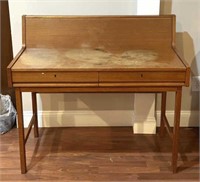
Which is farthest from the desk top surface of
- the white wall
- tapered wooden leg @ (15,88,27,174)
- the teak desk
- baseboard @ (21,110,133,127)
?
baseboard @ (21,110,133,127)

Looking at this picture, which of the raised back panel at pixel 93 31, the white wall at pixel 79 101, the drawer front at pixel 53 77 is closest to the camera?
the drawer front at pixel 53 77

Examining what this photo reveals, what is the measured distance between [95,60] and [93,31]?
357 millimetres

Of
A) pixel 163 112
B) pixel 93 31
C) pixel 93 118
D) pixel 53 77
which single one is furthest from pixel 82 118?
pixel 53 77

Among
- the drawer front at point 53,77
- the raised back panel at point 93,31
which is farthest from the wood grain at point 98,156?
the raised back panel at point 93,31

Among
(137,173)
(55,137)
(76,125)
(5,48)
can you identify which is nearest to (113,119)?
(76,125)

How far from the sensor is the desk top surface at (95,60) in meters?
1.98

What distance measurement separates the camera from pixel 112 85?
6.59 ft

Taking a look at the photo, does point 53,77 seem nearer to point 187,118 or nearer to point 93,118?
point 93,118

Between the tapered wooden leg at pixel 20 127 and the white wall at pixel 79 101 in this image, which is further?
the white wall at pixel 79 101

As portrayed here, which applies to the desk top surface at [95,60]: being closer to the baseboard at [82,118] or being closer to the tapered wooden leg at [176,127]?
the tapered wooden leg at [176,127]

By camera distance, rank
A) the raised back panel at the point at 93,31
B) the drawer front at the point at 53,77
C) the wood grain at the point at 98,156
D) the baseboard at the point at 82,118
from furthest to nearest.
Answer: the baseboard at the point at 82,118 → the raised back panel at the point at 93,31 → the wood grain at the point at 98,156 → the drawer front at the point at 53,77

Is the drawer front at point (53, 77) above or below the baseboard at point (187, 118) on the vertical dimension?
above

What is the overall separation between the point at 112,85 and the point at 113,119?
0.85 m

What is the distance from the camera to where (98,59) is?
212 cm
